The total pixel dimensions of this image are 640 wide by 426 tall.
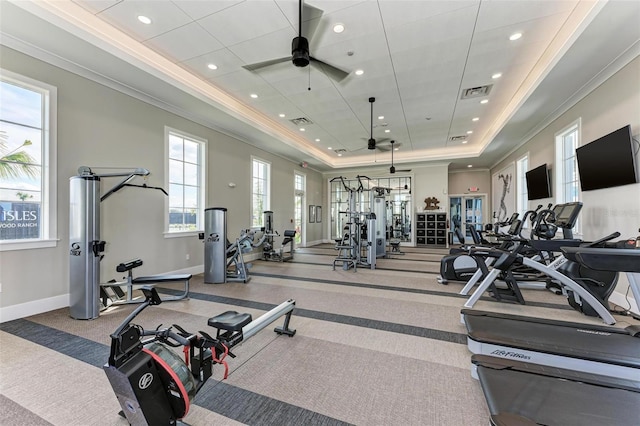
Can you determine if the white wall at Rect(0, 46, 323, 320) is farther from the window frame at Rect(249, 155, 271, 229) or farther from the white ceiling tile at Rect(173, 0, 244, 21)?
the white ceiling tile at Rect(173, 0, 244, 21)

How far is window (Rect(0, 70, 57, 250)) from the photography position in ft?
10.7

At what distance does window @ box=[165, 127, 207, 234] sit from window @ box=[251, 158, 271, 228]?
185 cm

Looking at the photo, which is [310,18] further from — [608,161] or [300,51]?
[608,161]

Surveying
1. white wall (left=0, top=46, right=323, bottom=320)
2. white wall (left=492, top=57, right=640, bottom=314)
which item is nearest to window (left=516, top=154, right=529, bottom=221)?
white wall (left=492, top=57, right=640, bottom=314)

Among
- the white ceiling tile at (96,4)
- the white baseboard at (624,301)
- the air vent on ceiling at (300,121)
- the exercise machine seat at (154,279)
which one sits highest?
the white ceiling tile at (96,4)

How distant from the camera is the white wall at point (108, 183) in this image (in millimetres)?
3359

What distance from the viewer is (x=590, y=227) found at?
4414mm

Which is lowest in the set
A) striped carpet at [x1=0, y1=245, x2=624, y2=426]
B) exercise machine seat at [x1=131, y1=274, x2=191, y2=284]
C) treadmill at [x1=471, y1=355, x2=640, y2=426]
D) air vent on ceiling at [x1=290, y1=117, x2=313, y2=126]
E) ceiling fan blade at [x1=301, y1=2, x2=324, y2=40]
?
striped carpet at [x1=0, y1=245, x2=624, y2=426]

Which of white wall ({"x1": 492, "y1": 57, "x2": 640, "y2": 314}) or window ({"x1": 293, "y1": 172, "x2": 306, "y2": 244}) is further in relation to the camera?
window ({"x1": 293, "y1": 172, "x2": 306, "y2": 244})

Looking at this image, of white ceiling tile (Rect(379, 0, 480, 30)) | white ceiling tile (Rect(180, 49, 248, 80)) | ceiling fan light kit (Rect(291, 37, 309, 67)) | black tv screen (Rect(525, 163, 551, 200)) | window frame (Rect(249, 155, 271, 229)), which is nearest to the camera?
ceiling fan light kit (Rect(291, 37, 309, 67))

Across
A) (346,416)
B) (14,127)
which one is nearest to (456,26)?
(346,416)

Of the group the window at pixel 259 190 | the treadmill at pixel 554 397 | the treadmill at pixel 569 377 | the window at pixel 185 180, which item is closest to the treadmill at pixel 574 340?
the treadmill at pixel 569 377

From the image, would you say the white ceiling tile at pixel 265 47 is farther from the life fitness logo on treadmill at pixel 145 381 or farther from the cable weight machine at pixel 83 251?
the life fitness logo on treadmill at pixel 145 381

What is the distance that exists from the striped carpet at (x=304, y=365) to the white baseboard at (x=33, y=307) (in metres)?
0.14
